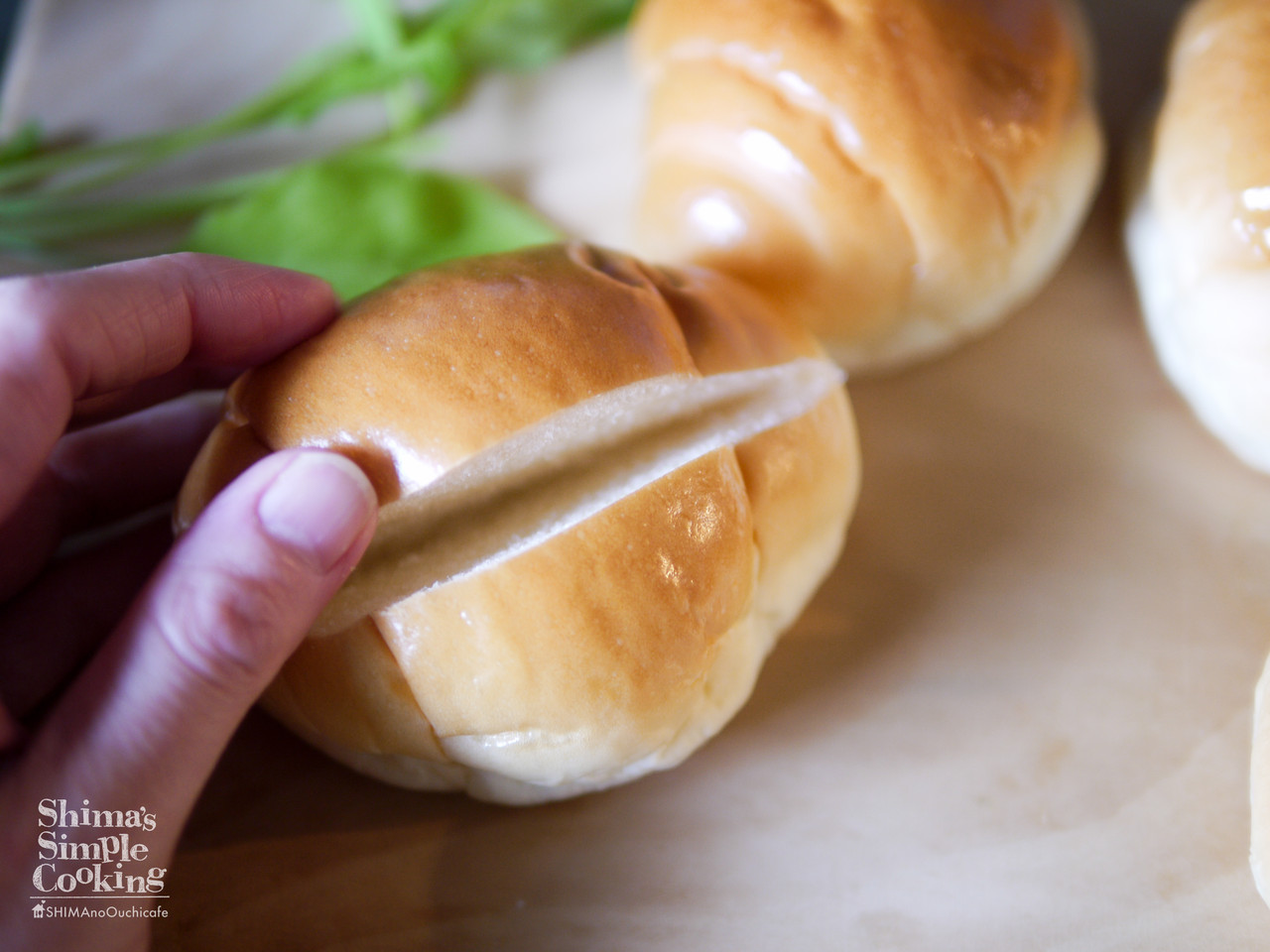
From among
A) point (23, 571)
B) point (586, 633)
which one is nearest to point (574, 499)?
point (586, 633)

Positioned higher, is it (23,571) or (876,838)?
(23,571)

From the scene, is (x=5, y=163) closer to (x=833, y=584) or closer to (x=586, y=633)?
(x=586, y=633)

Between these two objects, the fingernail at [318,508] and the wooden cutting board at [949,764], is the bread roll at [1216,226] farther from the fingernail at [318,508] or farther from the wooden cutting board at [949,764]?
the fingernail at [318,508]

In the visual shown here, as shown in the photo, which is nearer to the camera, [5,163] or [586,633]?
[586,633]

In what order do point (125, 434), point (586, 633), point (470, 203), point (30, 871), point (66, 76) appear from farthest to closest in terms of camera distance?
point (66, 76) < point (470, 203) < point (125, 434) < point (586, 633) < point (30, 871)

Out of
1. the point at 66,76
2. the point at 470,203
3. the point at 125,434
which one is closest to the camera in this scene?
the point at 125,434

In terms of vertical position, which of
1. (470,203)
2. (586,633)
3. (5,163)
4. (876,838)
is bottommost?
(876,838)

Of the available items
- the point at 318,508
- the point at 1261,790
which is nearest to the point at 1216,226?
the point at 1261,790

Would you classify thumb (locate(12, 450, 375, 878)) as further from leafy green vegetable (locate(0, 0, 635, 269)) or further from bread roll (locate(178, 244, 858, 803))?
leafy green vegetable (locate(0, 0, 635, 269))
